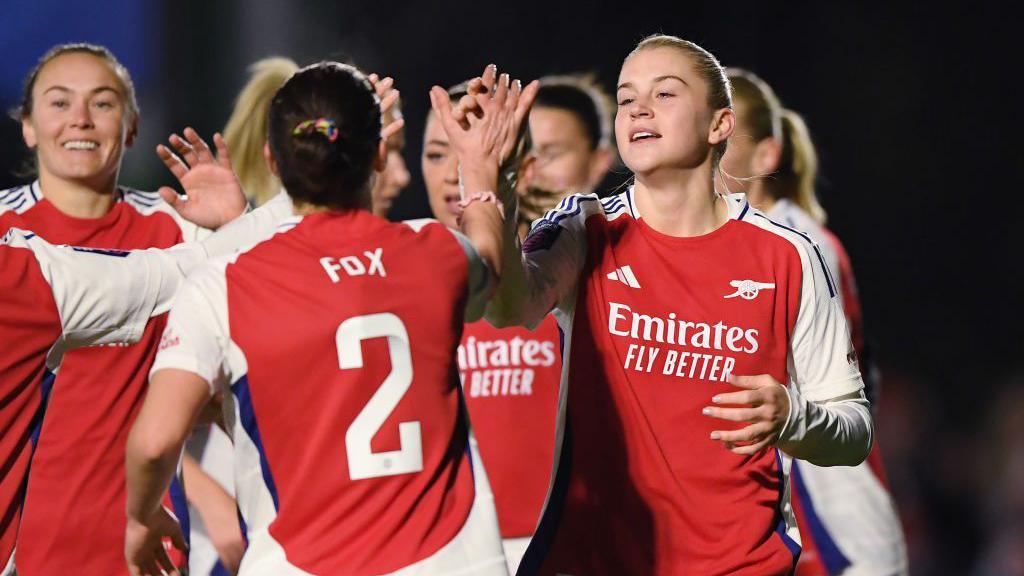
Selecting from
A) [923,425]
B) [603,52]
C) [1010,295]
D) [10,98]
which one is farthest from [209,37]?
[1010,295]

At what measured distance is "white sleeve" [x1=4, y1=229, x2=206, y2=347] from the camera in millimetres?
3139

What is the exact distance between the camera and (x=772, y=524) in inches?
140

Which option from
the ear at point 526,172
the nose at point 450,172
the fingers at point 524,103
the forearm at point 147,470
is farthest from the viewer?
the nose at point 450,172

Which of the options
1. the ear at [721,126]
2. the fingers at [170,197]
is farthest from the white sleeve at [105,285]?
the ear at [721,126]

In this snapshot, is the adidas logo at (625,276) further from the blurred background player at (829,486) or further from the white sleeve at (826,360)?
the blurred background player at (829,486)

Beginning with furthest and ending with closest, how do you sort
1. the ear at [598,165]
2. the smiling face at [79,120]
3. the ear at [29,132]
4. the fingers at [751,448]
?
the ear at [598,165]
the ear at [29,132]
the smiling face at [79,120]
the fingers at [751,448]

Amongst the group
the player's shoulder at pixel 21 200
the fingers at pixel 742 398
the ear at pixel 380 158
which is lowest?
the fingers at pixel 742 398

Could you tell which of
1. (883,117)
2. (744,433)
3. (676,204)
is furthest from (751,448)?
(883,117)

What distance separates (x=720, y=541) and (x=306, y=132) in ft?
4.77

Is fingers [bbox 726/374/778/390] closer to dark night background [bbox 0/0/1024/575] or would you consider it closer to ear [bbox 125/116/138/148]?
ear [bbox 125/116/138/148]

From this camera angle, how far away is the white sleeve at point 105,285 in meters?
3.14

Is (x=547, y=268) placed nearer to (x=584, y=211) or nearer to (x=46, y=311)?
(x=584, y=211)

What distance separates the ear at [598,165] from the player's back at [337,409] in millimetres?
3032

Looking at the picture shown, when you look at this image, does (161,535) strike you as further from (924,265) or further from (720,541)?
(924,265)
